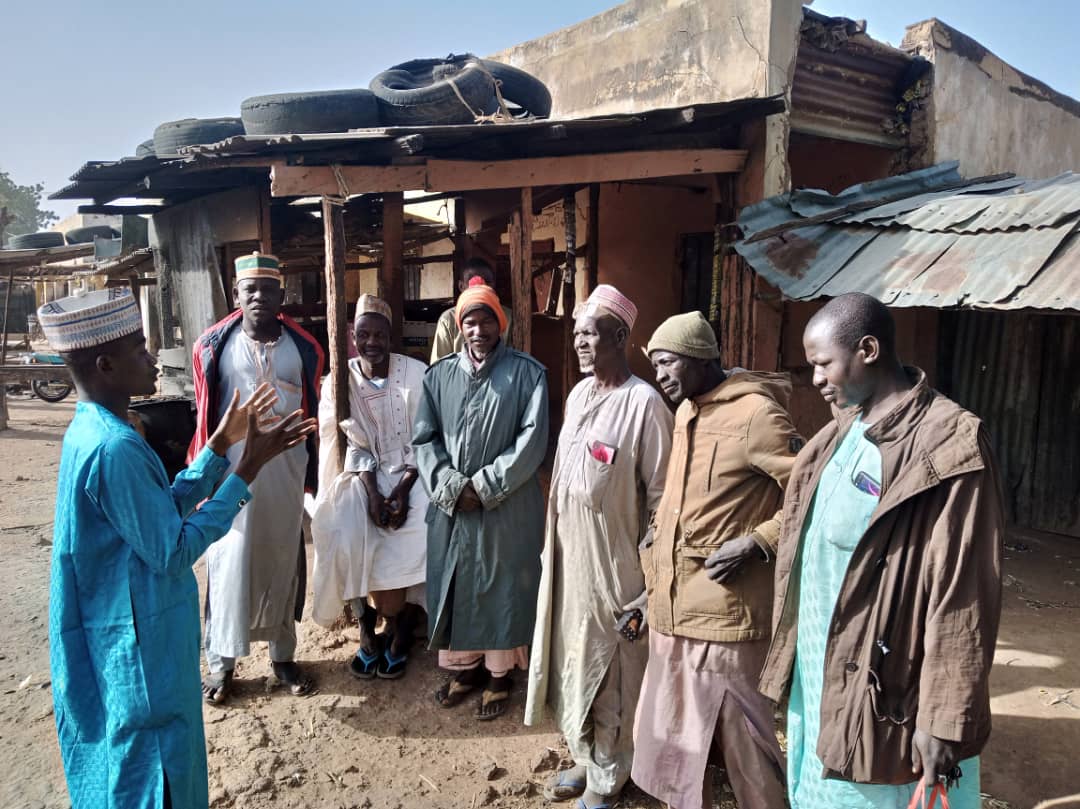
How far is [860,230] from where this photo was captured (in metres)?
5.05

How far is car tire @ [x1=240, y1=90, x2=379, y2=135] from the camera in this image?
4809mm

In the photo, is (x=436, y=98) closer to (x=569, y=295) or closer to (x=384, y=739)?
(x=569, y=295)

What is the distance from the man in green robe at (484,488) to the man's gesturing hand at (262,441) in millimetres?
1111

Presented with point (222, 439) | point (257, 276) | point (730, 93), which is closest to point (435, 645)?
point (222, 439)

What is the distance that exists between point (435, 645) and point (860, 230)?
394 cm

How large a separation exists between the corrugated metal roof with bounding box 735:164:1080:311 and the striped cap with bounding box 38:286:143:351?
3.90m

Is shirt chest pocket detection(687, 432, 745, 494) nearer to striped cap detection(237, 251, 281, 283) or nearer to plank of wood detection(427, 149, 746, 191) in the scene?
striped cap detection(237, 251, 281, 283)

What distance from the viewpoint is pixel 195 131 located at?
5.86m

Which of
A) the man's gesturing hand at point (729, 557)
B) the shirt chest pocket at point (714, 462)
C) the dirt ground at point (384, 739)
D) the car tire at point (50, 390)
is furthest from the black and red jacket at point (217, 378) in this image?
the car tire at point (50, 390)

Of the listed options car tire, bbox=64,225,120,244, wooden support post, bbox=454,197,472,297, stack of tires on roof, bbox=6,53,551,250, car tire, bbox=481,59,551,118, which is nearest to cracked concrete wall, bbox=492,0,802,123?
car tire, bbox=481,59,551,118

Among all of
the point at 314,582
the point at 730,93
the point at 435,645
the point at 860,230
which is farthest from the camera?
the point at 730,93

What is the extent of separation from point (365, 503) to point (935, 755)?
288cm

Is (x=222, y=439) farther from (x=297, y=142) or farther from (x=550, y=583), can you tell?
(x=297, y=142)

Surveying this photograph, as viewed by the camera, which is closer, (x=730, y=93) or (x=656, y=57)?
(x=730, y=93)
